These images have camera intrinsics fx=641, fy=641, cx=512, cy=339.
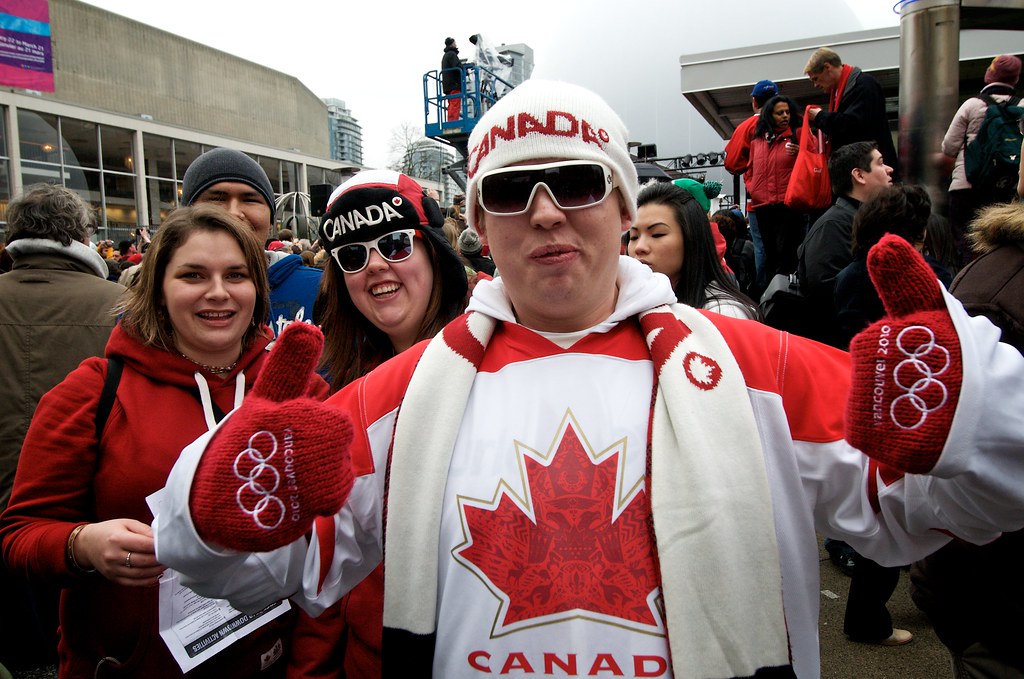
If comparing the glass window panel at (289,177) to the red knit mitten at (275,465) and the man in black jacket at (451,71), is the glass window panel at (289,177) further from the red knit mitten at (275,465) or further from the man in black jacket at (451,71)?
the red knit mitten at (275,465)

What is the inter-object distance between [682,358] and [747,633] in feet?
1.76

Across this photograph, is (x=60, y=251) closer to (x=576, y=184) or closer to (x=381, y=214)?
(x=381, y=214)

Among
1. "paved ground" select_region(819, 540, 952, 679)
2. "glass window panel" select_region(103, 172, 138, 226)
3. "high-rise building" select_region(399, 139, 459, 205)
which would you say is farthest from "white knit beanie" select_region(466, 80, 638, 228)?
"high-rise building" select_region(399, 139, 459, 205)

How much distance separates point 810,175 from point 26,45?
2152cm

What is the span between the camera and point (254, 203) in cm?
296

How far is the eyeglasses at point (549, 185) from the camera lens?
1.40 metres

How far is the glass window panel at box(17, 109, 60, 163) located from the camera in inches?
671

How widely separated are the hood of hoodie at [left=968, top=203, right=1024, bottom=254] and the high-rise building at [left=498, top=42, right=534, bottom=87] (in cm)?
3311

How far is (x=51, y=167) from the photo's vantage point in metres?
17.7

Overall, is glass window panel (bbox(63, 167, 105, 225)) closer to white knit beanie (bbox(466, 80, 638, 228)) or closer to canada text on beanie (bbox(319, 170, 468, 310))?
canada text on beanie (bbox(319, 170, 468, 310))

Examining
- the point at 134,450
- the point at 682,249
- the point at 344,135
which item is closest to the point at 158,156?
the point at 682,249

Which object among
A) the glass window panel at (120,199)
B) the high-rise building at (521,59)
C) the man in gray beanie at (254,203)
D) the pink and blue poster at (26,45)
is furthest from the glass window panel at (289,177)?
the man in gray beanie at (254,203)

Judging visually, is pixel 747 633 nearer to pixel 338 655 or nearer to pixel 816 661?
pixel 816 661

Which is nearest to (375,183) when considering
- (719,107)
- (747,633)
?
(747,633)
